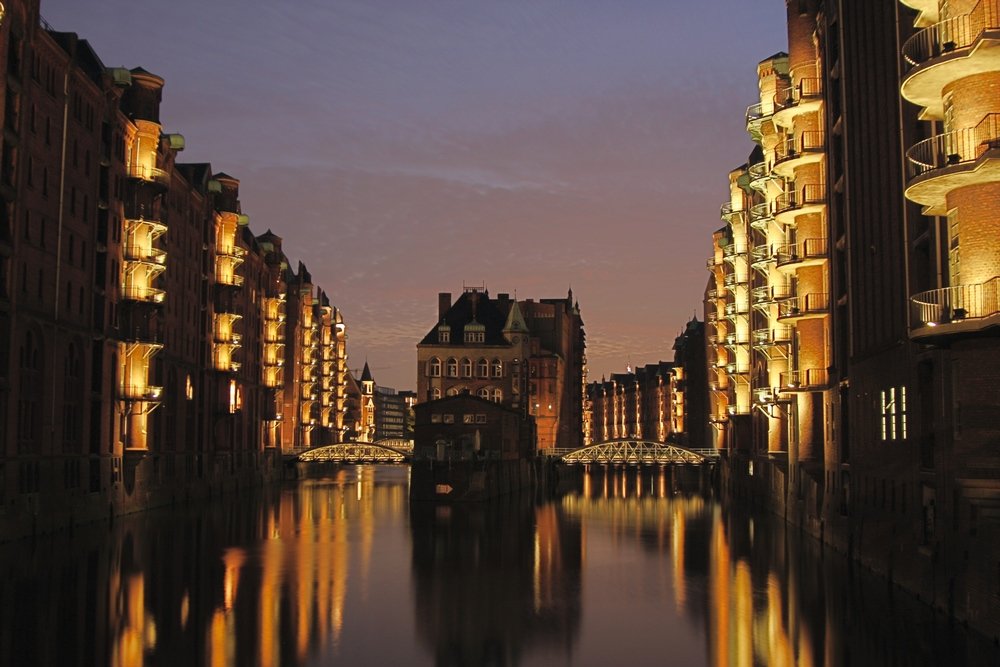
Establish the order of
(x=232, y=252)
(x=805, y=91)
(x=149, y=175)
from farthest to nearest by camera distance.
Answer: (x=232, y=252)
(x=149, y=175)
(x=805, y=91)

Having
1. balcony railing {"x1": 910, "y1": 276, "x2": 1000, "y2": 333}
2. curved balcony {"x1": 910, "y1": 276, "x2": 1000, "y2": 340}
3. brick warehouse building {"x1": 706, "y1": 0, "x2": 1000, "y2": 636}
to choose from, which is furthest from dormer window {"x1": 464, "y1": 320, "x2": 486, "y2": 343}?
curved balcony {"x1": 910, "y1": 276, "x2": 1000, "y2": 340}

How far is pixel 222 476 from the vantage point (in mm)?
95750

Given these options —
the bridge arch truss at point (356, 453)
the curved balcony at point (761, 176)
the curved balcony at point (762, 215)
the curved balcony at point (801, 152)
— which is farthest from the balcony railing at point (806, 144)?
the bridge arch truss at point (356, 453)

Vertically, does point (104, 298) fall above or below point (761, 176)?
below

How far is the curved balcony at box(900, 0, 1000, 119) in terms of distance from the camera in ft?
89.2

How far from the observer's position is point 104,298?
6450 cm

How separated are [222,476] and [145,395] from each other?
95.0ft

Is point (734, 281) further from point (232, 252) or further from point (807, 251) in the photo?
point (232, 252)

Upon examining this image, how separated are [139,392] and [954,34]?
173 feet

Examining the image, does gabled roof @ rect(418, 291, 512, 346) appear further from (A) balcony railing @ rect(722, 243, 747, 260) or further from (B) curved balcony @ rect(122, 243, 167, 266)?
(B) curved balcony @ rect(122, 243, 167, 266)

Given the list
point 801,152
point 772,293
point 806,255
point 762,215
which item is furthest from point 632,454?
point 801,152

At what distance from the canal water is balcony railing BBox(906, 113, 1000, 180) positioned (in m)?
11.9

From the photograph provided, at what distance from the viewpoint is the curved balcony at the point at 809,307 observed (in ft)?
179

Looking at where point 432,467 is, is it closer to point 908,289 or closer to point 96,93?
point 96,93
